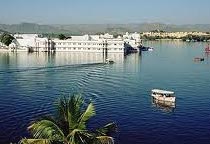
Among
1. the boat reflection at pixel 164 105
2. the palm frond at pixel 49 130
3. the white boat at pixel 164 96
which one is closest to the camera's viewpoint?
the palm frond at pixel 49 130

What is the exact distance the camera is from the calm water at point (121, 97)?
29.3 metres

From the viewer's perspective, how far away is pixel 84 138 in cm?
1232

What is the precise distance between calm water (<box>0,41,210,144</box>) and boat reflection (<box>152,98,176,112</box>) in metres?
0.11

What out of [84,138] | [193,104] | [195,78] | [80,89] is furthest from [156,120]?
[195,78]

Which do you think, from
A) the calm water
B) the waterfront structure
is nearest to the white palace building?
the waterfront structure

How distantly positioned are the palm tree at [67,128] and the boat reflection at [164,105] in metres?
26.0

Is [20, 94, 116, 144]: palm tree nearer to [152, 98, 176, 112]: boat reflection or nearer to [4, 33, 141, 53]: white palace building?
[152, 98, 176, 112]: boat reflection

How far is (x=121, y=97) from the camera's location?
141 feet

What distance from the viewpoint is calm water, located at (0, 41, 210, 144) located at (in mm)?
29344

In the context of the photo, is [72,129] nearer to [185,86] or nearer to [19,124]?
[19,124]

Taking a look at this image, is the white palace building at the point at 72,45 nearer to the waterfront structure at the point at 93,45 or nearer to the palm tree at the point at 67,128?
the waterfront structure at the point at 93,45

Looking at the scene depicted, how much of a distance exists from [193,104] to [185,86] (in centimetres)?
1170

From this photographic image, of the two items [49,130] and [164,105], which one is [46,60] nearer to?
[164,105]

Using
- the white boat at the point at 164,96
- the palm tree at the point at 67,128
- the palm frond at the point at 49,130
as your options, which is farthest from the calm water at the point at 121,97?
the palm frond at the point at 49,130
